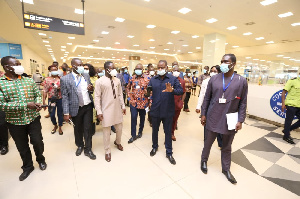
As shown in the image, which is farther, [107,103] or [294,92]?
[294,92]

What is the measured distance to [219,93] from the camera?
2.07m

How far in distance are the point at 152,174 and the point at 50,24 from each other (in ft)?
15.8

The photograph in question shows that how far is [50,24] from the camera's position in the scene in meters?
4.45

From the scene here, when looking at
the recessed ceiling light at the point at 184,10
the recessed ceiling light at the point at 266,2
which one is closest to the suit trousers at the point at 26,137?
the recessed ceiling light at the point at 184,10

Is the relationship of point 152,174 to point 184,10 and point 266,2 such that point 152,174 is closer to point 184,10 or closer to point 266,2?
point 184,10

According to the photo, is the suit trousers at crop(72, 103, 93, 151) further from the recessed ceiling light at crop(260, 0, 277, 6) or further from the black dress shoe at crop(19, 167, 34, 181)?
the recessed ceiling light at crop(260, 0, 277, 6)

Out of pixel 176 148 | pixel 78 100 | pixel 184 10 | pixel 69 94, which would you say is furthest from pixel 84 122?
pixel 184 10

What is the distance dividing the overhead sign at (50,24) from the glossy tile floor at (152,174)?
3.13 meters

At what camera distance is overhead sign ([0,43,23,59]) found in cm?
1118

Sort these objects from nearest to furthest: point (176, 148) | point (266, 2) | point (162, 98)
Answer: point (162, 98) < point (176, 148) < point (266, 2)

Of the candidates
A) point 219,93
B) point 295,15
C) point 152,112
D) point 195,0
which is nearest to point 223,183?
point 219,93

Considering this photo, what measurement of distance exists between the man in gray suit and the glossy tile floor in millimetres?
427

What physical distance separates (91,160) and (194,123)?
3.11 m

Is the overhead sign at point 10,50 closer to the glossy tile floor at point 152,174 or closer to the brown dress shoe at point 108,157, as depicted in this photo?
the glossy tile floor at point 152,174
